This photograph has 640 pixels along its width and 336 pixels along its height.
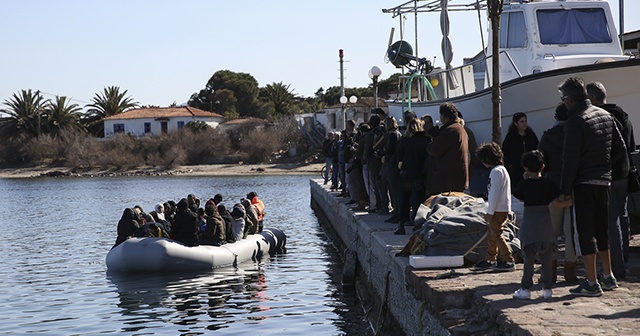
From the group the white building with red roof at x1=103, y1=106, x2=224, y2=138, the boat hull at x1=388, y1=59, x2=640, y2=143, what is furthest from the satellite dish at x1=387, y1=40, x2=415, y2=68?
the white building with red roof at x1=103, y1=106, x2=224, y2=138

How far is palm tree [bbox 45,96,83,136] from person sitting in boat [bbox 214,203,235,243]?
82.4 m

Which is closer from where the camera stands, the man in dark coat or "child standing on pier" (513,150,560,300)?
"child standing on pier" (513,150,560,300)

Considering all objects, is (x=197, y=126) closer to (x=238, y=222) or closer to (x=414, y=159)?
(x=238, y=222)

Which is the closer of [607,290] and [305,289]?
[607,290]

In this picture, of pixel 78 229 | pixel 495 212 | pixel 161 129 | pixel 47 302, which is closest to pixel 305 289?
pixel 47 302

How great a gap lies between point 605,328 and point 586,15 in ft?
50.3

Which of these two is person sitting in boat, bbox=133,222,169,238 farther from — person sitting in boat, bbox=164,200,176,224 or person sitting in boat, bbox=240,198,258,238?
person sitting in boat, bbox=240,198,258,238

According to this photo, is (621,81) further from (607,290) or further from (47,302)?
(47,302)

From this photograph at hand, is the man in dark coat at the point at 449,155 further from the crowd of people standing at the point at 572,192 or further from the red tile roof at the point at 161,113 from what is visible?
the red tile roof at the point at 161,113

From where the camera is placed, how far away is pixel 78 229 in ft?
110

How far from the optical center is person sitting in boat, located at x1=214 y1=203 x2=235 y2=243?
21.0 meters

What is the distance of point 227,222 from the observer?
69.6 feet

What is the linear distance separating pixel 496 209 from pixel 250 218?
1381cm

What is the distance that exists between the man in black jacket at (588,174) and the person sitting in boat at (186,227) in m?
11.8
